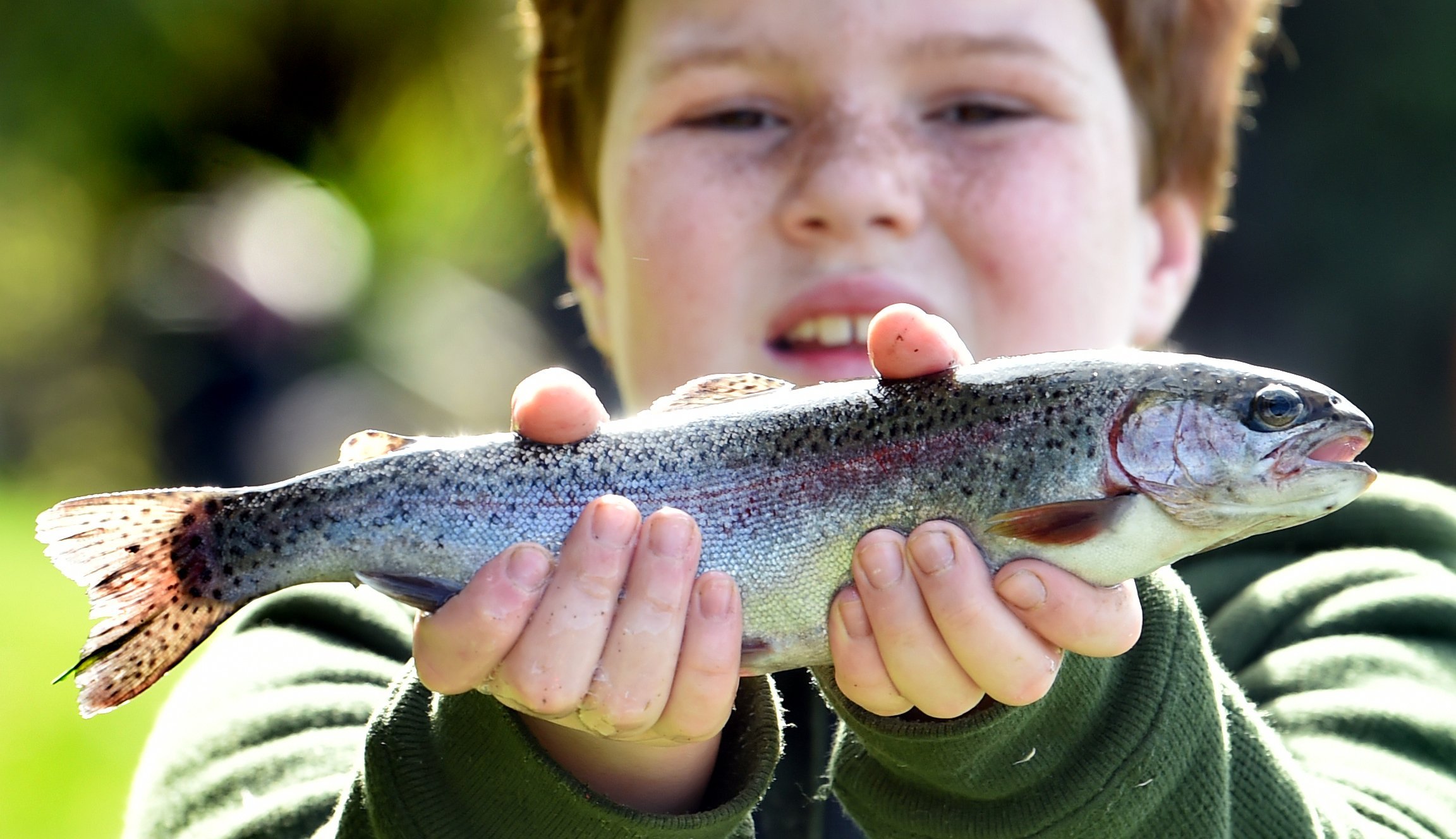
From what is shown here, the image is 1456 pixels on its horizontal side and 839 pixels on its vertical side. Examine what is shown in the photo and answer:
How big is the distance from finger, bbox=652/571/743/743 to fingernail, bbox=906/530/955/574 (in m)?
0.30

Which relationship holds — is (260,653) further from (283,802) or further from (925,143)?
(925,143)

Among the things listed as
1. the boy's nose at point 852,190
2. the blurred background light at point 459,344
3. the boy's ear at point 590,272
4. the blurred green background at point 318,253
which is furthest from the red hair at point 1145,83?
the blurred background light at point 459,344

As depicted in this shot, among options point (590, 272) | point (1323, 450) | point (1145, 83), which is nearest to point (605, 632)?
point (1323, 450)

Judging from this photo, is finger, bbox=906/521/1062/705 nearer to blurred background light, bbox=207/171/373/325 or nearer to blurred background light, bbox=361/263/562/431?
blurred background light, bbox=361/263/562/431

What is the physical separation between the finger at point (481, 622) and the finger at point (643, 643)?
0.48ft

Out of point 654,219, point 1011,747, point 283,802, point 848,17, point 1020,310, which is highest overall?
point 848,17

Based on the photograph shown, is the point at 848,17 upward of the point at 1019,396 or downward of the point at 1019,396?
upward

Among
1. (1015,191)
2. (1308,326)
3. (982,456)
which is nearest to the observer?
(982,456)

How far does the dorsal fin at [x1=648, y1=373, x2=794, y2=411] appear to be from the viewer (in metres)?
2.48

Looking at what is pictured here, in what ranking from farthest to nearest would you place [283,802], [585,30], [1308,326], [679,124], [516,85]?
1. [516,85]
2. [1308,326]
3. [585,30]
4. [679,124]
5. [283,802]

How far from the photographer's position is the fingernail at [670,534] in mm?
2178

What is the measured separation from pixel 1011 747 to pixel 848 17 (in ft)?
6.48

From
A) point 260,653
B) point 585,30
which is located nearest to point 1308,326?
point 585,30

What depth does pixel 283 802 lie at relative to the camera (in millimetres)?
3066
